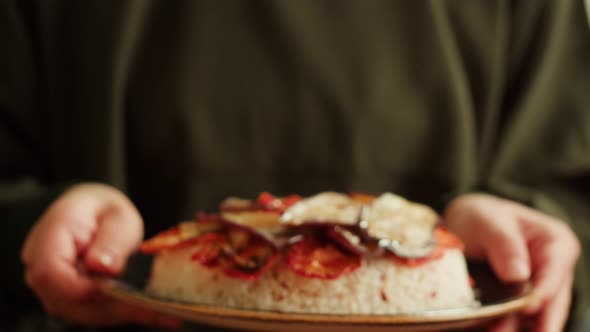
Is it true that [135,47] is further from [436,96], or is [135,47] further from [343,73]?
[436,96]

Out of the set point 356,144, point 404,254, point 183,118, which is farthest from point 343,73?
point 404,254

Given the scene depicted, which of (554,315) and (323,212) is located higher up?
(323,212)

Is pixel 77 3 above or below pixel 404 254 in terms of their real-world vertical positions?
above

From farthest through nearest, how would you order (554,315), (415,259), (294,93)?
(294,93) → (554,315) → (415,259)

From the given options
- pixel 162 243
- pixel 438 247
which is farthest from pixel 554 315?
pixel 162 243

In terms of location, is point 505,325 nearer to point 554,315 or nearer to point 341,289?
point 554,315

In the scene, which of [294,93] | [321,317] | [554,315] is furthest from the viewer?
[294,93]
